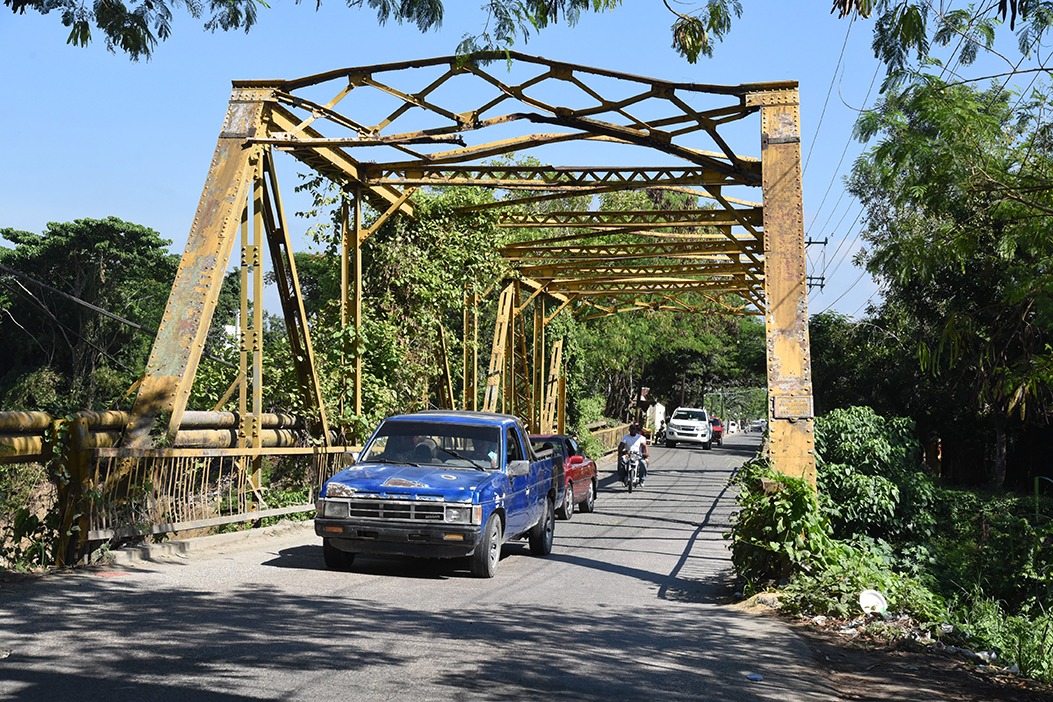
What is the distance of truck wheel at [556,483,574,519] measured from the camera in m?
20.2

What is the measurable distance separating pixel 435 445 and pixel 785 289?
4.74m

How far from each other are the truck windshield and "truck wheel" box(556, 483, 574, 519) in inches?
288

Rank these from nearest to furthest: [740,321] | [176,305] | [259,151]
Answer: [176,305], [259,151], [740,321]

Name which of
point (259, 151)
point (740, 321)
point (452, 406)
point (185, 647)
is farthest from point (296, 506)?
point (740, 321)

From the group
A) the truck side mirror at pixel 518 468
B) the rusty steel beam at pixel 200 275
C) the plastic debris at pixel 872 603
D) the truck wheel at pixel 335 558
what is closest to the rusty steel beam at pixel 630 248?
the rusty steel beam at pixel 200 275

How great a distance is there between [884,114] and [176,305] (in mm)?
8509

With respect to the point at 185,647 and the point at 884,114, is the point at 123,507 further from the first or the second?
the point at 884,114

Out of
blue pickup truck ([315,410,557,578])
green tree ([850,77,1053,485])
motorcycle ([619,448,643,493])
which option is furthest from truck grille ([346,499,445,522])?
motorcycle ([619,448,643,493])

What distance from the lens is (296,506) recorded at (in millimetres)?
15312

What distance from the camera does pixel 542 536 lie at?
1423 centimetres

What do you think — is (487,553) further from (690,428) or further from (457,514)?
(690,428)

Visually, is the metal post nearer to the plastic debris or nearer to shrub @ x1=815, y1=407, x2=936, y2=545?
shrub @ x1=815, y1=407, x2=936, y2=545

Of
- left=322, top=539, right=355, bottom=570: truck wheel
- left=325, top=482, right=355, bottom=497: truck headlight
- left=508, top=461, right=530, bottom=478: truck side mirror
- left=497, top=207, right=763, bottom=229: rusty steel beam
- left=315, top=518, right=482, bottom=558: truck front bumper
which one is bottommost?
left=322, top=539, right=355, bottom=570: truck wheel

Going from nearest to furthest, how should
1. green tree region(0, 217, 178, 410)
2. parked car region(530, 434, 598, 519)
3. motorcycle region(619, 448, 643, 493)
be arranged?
parked car region(530, 434, 598, 519)
motorcycle region(619, 448, 643, 493)
green tree region(0, 217, 178, 410)
